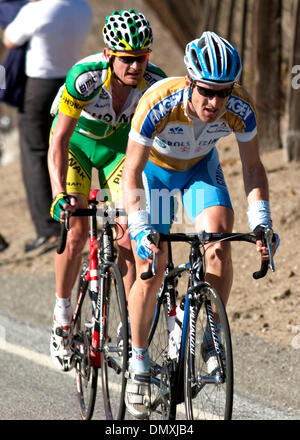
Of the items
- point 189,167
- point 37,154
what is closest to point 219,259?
point 189,167

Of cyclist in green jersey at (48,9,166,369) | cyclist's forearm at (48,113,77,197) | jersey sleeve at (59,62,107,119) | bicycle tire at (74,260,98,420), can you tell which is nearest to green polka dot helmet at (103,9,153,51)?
cyclist in green jersey at (48,9,166,369)

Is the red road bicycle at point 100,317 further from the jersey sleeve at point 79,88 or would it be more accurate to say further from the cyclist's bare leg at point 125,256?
the jersey sleeve at point 79,88

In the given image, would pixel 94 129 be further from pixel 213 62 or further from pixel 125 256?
pixel 213 62

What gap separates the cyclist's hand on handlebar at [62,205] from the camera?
4871mm

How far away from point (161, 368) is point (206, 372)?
1.85 feet

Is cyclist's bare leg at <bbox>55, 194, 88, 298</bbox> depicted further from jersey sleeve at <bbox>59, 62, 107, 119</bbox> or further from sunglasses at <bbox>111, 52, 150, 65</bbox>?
sunglasses at <bbox>111, 52, 150, 65</bbox>

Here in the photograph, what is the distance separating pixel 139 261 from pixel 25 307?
380 centimetres

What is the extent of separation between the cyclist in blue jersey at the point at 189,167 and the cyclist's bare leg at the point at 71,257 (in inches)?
31.1

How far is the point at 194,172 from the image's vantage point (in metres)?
5.00

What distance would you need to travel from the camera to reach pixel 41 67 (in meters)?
9.33

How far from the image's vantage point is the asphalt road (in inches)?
215

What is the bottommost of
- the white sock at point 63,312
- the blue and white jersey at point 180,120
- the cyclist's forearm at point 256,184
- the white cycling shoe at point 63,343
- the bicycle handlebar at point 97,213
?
the white cycling shoe at point 63,343

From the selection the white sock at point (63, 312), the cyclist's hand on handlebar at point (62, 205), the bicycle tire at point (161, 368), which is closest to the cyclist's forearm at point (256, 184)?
the bicycle tire at point (161, 368)
